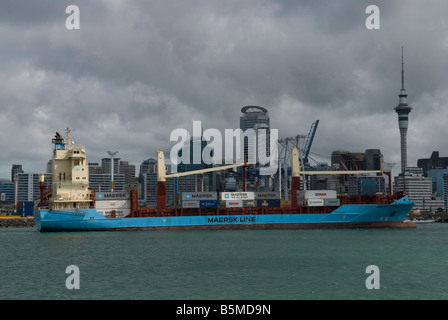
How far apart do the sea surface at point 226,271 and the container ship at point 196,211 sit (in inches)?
792

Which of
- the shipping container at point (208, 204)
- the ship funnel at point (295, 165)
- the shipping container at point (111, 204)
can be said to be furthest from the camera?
the ship funnel at point (295, 165)

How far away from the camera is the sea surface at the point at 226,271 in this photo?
77.7ft

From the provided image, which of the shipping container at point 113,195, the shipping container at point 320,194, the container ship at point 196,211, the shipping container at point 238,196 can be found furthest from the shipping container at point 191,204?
the shipping container at point 320,194

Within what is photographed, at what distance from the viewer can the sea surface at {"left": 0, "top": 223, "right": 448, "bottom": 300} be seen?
77.7ft

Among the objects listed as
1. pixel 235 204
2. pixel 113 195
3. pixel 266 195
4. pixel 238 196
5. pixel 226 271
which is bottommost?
pixel 226 271

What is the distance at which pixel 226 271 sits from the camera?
29969 mm

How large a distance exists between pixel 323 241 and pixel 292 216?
70.3ft

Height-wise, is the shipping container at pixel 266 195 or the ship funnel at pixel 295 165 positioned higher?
the ship funnel at pixel 295 165

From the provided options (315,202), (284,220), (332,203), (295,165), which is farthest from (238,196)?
(332,203)

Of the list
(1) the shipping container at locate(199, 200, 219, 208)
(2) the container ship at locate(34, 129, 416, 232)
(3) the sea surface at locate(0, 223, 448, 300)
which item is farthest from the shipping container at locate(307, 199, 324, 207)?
(3) the sea surface at locate(0, 223, 448, 300)

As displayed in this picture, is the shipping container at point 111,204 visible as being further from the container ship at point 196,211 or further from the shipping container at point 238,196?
the shipping container at point 238,196

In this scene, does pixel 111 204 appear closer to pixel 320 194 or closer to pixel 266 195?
pixel 266 195

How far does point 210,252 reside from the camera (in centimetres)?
4044

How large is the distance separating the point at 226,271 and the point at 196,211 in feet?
140
